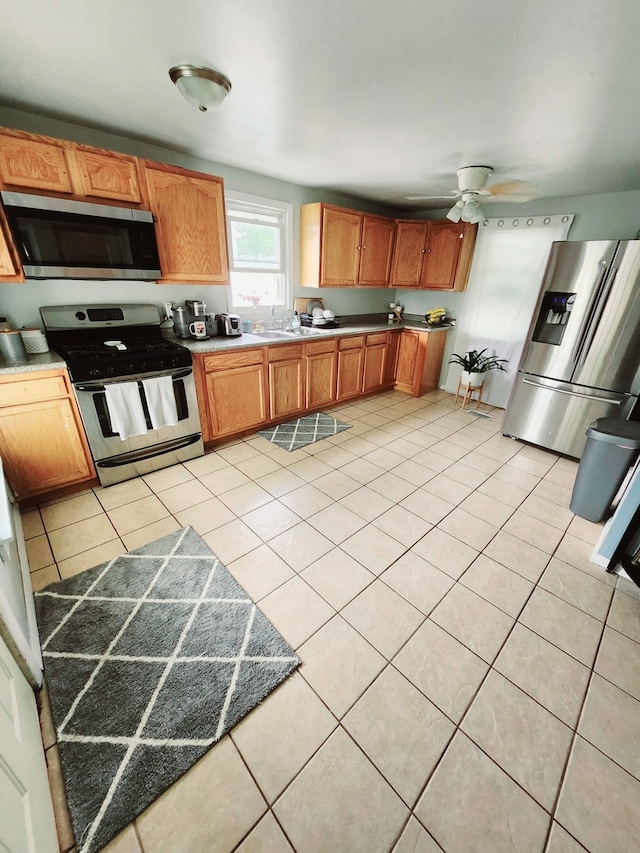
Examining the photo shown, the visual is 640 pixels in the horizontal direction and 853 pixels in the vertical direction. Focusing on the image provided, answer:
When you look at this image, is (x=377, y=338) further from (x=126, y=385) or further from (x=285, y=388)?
(x=126, y=385)

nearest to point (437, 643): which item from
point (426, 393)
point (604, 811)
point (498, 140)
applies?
point (604, 811)

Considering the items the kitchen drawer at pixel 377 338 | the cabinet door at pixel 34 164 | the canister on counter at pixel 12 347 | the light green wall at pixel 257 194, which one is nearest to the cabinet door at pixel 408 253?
the light green wall at pixel 257 194

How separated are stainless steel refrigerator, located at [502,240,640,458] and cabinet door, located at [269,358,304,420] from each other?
223 centimetres

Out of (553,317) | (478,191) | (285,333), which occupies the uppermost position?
(478,191)

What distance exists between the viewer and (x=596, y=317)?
2803 mm

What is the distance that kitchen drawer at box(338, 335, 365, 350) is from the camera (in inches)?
157

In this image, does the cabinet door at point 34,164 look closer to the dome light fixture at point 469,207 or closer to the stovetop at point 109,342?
the stovetop at point 109,342

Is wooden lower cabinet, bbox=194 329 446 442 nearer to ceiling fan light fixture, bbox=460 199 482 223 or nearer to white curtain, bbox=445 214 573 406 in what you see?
white curtain, bbox=445 214 573 406

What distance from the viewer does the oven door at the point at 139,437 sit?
2367mm

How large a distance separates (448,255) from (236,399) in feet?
10.7

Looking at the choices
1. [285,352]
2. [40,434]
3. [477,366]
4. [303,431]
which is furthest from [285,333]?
[477,366]

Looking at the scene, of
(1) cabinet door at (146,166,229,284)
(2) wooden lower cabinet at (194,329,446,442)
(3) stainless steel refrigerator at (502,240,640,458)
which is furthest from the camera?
(2) wooden lower cabinet at (194,329,446,442)

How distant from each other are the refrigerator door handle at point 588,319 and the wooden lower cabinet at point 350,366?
214 cm

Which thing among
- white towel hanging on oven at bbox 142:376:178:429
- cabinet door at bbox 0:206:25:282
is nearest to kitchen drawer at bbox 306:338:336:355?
white towel hanging on oven at bbox 142:376:178:429
